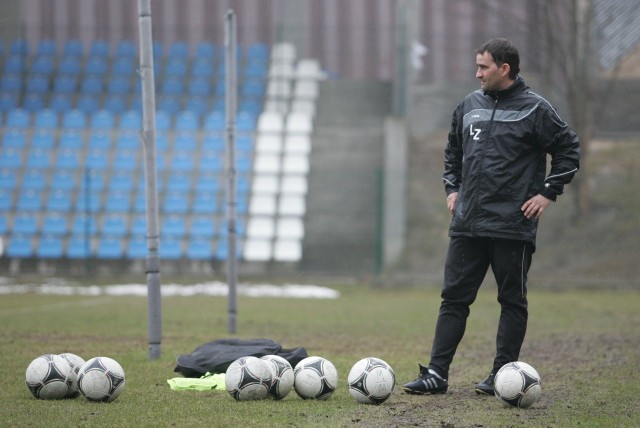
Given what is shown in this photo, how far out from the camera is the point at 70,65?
2919 centimetres

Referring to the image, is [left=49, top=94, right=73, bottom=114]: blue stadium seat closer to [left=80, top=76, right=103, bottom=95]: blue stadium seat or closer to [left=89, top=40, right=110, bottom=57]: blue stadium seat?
[left=80, top=76, right=103, bottom=95]: blue stadium seat

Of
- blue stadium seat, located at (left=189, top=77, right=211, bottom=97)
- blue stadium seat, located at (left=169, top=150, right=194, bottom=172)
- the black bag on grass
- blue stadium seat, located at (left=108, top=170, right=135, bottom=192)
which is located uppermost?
blue stadium seat, located at (left=189, top=77, right=211, bottom=97)

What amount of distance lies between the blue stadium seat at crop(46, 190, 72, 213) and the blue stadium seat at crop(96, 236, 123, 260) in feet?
4.86

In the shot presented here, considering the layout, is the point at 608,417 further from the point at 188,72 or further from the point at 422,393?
the point at 188,72

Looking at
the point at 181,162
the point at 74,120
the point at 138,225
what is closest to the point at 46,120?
the point at 74,120

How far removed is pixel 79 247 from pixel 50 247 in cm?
67

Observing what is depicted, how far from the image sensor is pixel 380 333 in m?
12.1

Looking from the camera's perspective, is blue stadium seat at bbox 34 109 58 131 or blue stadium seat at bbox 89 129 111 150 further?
blue stadium seat at bbox 34 109 58 131

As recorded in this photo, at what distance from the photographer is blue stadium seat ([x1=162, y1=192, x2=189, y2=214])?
23.4 metres

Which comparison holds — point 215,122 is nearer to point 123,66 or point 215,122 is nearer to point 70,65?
point 123,66

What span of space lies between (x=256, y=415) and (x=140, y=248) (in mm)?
17055

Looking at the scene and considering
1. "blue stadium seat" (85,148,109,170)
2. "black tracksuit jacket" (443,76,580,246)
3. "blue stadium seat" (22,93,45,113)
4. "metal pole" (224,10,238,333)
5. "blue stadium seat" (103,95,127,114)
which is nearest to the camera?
"black tracksuit jacket" (443,76,580,246)

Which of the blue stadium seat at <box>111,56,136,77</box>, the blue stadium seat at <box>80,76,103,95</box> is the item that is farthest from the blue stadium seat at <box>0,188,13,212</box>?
the blue stadium seat at <box>111,56,136,77</box>

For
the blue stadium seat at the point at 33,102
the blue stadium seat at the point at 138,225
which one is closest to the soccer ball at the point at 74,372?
the blue stadium seat at the point at 138,225
